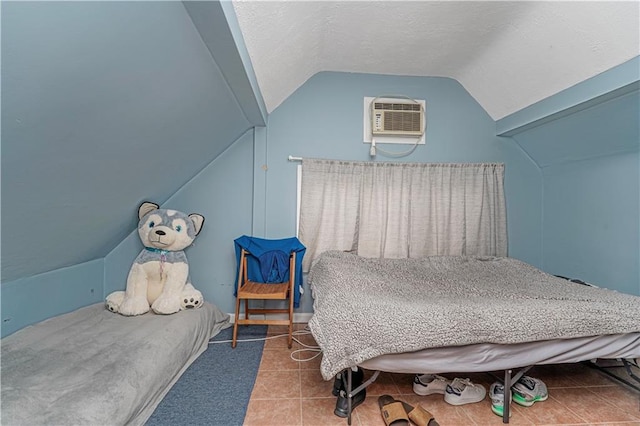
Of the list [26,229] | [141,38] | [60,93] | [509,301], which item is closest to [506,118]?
[509,301]

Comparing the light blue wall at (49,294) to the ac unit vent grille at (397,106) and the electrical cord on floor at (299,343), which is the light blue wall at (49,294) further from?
the ac unit vent grille at (397,106)

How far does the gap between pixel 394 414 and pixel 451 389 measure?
402 mm

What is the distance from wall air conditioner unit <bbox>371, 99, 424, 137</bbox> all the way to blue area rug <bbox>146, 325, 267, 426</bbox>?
2.14m

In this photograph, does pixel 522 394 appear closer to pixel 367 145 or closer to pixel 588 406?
pixel 588 406

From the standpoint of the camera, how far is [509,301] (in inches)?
62.5

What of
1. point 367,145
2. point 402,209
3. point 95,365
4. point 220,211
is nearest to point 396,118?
point 367,145

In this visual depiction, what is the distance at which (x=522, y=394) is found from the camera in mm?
1541

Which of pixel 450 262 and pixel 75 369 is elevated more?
pixel 450 262

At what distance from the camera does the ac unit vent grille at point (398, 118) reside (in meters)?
2.69

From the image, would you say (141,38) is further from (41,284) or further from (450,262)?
(450,262)

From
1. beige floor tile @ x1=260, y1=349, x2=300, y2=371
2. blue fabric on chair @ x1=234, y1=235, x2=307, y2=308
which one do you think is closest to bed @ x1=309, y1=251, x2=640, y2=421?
beige floor tile @ x1=260, y1=349, x2=300, y2=371

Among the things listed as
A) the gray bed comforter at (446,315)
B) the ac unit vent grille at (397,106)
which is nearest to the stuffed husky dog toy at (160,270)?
the gray bed comforter at (446,315)

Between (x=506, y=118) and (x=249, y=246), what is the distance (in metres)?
2.67

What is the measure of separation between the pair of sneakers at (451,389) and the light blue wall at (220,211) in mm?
1752
